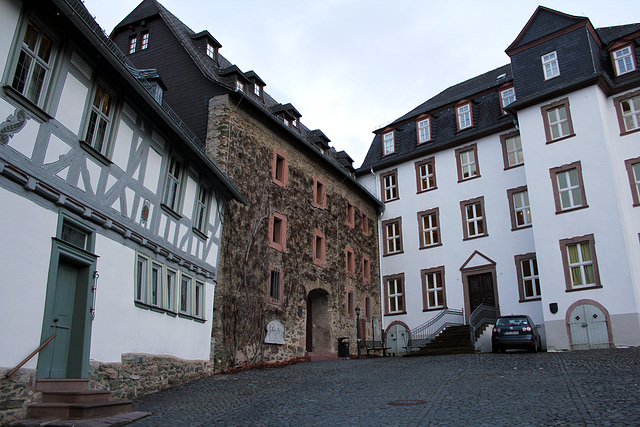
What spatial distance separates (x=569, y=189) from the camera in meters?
21.8

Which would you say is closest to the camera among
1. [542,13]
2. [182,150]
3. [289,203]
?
[182,150]

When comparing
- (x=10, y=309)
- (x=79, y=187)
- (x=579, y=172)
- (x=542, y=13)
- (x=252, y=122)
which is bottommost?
(x=10, y=309)

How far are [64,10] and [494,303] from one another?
21396 millimetres

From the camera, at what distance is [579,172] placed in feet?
70.8

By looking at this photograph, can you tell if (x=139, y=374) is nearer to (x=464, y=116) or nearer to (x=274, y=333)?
(x=274, y=333)

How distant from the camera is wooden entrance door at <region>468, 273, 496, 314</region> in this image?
83.7 feet

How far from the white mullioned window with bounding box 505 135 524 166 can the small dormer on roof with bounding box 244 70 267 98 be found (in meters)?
11.8

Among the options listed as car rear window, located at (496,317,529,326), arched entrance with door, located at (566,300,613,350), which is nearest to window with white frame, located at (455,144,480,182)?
arched entrance with door, located at (566,300,613,350)

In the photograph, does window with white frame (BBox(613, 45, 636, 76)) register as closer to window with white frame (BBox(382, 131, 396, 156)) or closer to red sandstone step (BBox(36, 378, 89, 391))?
window with white frame (BBox(382, 131, 396, 156))

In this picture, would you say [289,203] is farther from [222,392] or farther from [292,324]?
[222,392]

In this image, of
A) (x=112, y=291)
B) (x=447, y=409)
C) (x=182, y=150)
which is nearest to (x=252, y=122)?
(x=182, y=150)

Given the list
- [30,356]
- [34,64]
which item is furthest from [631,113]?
[30,356]

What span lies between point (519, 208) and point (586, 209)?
179 inches

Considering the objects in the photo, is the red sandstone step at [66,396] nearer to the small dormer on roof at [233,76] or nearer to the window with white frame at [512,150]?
the small dormer on roof at [233,76]
